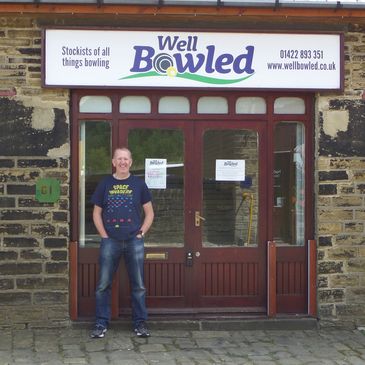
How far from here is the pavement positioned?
17.7 feet

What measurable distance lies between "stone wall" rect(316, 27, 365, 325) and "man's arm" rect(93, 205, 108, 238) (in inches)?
90.4

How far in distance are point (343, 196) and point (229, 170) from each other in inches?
49.4

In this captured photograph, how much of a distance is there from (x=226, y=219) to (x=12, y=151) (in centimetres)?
238

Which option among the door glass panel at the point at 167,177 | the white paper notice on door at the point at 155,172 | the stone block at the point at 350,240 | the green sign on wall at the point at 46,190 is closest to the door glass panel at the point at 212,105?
the door glass panel at the point at 167,177

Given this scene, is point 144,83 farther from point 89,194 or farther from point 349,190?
point 349,190

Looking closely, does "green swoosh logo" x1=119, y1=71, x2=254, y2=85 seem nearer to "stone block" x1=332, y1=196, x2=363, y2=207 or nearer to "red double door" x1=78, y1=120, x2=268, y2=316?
"red double door" x1=78, y1=120, x2=268, y2=316

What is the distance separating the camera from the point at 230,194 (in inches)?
263

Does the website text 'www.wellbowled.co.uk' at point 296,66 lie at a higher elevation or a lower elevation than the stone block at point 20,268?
higher

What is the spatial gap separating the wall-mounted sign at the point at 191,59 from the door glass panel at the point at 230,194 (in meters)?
0.60

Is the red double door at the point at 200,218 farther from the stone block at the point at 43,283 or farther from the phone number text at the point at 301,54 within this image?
the phone number text at the point at 301,54

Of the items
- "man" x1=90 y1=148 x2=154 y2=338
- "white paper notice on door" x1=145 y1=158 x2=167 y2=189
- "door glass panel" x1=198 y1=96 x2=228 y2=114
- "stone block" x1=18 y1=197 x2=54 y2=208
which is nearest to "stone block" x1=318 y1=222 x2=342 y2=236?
"door glass panel" x1=198 y1=96 x2=228 y2=114

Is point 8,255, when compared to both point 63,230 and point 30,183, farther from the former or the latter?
point 30,183

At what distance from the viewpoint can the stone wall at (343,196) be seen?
21.5 ft

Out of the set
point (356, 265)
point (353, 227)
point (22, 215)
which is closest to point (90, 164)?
point (22, 215)
